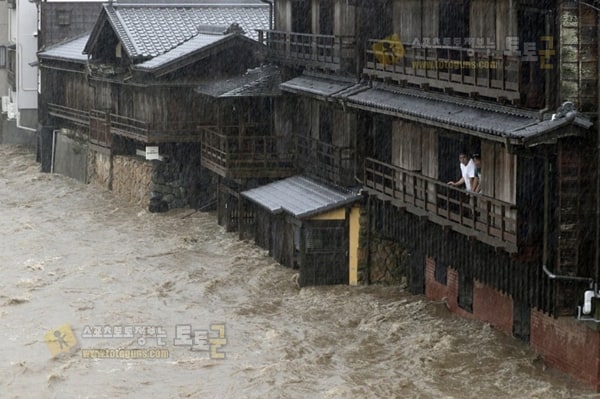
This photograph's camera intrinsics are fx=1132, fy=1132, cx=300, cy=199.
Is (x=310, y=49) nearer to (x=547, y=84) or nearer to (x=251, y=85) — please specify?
(x=251, y=85)

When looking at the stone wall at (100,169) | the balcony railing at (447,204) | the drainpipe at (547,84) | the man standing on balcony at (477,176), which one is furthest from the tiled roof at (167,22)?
the drainpipe at (547,84)

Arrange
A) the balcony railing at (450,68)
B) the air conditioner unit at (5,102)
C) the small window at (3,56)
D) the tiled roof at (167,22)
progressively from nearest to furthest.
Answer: the balcony railing at (450,68) < the tiled roof at (167,22) < the air conditioner unit at (5,102) < the small window at (3,56)

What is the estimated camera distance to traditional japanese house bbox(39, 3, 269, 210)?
3906 cm

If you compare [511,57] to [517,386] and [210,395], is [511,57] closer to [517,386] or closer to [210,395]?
[517,386]

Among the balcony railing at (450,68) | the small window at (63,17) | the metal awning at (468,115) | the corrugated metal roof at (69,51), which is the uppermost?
the small window at (63,17)

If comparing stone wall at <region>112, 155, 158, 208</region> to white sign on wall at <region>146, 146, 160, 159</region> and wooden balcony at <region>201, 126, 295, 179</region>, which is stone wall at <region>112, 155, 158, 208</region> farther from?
wooden balcony at <region>201, 126, 295, 179</region>

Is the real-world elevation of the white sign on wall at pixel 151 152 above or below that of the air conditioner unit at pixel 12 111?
below

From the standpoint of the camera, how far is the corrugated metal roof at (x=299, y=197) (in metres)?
29.3

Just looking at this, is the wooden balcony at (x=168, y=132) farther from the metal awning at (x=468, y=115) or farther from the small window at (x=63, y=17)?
the small window at (x=63, y=17)

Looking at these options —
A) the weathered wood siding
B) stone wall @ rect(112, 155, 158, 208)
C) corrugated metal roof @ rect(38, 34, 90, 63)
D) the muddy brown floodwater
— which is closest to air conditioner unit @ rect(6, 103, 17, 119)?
corrugated metal roof @ rect(38, 34, 90, 63)

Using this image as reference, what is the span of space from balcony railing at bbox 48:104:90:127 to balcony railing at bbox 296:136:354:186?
15.6 metres

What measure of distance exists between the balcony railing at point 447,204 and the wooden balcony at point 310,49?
322cm

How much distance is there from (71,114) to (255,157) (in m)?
16.7

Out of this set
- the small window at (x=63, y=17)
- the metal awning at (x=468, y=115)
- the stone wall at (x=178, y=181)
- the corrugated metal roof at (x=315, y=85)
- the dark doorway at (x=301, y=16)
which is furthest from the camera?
the small window at (x=63, y=17)
